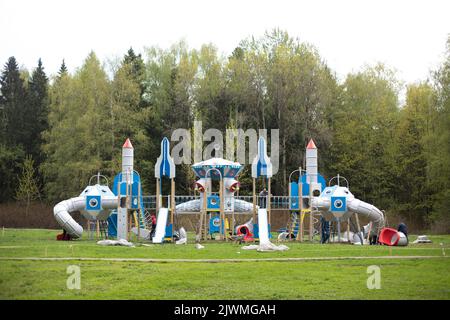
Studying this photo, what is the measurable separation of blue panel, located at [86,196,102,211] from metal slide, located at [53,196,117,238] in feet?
0.67

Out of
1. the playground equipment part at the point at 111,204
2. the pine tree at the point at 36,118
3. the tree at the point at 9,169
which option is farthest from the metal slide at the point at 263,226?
the pine tree at the point at 36,118

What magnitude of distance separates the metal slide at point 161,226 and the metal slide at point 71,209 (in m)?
2.75

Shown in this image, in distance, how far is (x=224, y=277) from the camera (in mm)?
17703

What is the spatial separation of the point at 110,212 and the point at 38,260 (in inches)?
563

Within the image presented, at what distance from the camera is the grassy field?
598 inches

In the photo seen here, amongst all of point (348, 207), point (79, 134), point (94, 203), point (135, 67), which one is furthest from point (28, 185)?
point (348, 207)

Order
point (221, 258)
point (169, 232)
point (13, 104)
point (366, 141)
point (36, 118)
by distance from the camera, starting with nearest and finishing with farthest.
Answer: point (221, 258) → point (169, 232) → point (366, 141) → point (36, 118) → point (13, 104)

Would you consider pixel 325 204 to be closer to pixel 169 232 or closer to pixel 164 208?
pixel 169 232

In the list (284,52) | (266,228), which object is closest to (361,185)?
(284,52)

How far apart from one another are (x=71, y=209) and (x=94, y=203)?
1.39 metres

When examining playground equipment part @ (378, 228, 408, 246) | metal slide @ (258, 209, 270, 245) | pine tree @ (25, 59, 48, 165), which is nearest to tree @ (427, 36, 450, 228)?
playground equipment part @ (378, 228, 408, 246)

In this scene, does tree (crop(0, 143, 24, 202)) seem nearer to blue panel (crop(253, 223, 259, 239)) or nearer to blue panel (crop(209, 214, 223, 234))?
blue panel (crop(209, 214, 223, 234))

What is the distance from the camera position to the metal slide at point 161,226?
32.1m

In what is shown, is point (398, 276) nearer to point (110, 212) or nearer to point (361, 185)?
point (110, 212)
